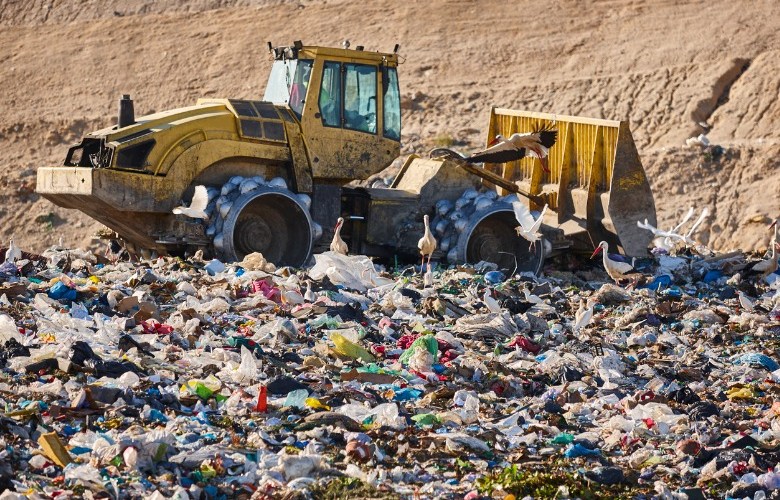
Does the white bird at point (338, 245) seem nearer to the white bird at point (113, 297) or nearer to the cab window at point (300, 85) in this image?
the cab window at point (300, 85)

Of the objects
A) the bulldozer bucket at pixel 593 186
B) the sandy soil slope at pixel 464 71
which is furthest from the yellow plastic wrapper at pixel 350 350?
the sandy soil slope at pixel 464 71

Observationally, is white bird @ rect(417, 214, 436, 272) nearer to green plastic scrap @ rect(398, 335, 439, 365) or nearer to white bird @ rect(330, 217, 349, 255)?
white bird @ rect(330, 217, 349, 255)

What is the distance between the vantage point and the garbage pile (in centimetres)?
608

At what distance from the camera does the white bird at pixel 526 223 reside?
11.7 m

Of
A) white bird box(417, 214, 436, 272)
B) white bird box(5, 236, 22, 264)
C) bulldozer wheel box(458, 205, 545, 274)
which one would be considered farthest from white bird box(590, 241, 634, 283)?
white bird box(5, 236, 22, 264)

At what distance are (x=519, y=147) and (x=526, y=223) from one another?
1000 mm

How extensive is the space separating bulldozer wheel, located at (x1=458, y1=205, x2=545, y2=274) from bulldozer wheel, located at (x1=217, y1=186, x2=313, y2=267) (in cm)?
155

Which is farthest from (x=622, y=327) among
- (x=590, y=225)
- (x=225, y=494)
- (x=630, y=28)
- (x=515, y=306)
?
(x=630, y=28)

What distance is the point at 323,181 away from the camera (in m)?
12.2

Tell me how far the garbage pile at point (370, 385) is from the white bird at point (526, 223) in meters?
0.44

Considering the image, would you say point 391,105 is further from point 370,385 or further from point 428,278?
point 370,385

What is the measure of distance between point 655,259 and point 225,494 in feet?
28.2

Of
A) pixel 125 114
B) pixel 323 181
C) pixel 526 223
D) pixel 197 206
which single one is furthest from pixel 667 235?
pixel 125 114

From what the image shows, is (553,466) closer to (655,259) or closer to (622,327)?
(622,327)
